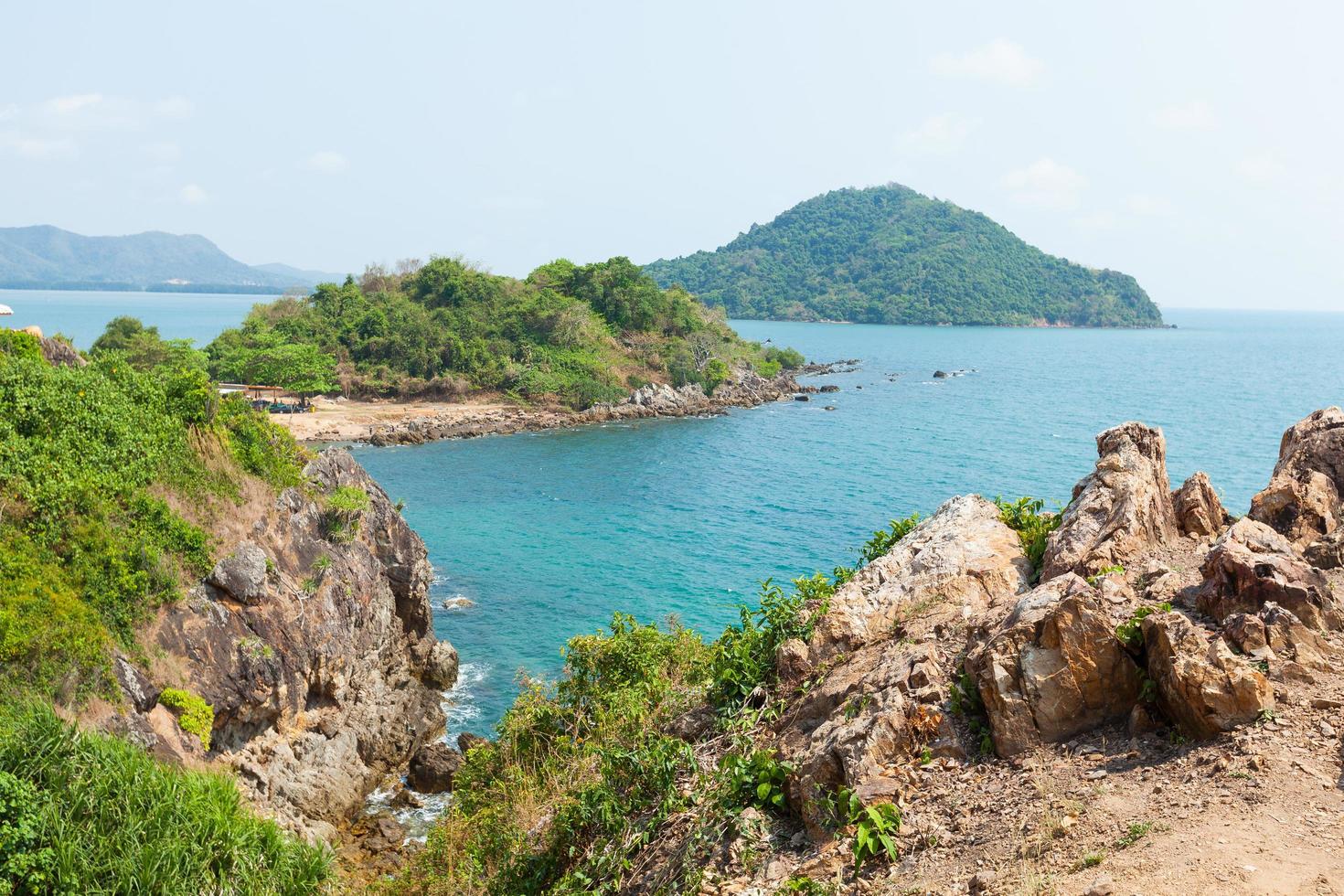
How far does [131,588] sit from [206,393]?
6.20m

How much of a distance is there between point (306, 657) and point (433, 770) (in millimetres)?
4223

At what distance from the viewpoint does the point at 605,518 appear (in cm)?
4388

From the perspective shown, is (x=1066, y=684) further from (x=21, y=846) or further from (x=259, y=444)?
(x=259, y=444)

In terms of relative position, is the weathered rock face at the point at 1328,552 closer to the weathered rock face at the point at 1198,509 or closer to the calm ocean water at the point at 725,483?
the weathered rock face at the point at 1198,509

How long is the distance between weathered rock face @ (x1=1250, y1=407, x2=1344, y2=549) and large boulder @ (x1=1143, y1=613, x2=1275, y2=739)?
3860mm

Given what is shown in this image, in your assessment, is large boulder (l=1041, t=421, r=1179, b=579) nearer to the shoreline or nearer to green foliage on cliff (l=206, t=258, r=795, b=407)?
the shoreline

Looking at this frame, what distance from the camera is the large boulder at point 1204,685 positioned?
24.9ft

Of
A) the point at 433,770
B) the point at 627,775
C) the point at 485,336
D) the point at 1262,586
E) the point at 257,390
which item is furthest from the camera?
the point at 485,336

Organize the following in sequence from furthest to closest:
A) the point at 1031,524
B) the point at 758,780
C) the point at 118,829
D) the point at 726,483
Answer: the point at 726,483
the point at 1031,524
the point at 118,829
the point at 758,780

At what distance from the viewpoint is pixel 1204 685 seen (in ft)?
25.1

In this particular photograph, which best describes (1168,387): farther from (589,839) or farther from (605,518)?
(589,839)

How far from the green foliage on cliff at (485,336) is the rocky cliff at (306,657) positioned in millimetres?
48187

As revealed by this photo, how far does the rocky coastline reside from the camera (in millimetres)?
61781

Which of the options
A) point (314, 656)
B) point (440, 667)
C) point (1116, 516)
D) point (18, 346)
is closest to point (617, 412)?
point (440, 667)
